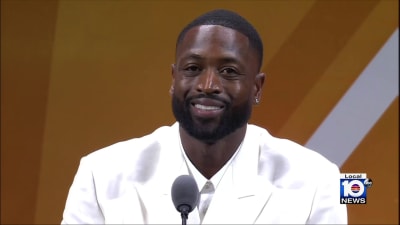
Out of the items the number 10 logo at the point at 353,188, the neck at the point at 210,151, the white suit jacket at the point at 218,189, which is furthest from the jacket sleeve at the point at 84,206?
the number 10 logo at the point at 353,188

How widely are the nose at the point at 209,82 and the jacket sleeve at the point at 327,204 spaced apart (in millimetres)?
375

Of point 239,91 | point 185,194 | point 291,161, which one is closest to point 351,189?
point 291,161

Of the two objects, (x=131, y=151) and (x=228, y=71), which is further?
(x=131, y=151)

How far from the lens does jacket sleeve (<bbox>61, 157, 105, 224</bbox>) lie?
1759 mm

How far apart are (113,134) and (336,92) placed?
86 centimetres

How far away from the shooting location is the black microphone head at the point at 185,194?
140 cm

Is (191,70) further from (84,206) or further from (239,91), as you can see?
(84,206)

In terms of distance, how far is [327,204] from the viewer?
69.6 inches

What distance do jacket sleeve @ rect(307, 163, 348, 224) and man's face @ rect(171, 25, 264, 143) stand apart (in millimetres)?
270

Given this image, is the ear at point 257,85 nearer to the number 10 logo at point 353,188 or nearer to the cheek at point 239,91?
the cheek at point 239,91

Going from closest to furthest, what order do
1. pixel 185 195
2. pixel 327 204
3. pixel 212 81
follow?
pixel 185 195 → pixel 212 81 → pixel 327 204

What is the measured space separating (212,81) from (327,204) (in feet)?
1.40

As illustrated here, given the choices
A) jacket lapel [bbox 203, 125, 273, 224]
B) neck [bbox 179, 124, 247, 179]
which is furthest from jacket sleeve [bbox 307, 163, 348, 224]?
neck [bbox 179, 124, 247, 179]

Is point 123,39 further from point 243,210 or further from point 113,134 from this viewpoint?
point 243,210
